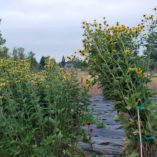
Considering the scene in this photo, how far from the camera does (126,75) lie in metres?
3.22

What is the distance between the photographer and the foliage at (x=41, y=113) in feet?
11.0

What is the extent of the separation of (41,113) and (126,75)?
29.0 inches

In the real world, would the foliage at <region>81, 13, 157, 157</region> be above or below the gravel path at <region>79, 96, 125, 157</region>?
above

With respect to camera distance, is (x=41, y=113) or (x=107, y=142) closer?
(x=41, y=113)

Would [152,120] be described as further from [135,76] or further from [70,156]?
[70,156]

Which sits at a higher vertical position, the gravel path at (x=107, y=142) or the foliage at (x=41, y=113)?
the foliage at (x=41, y=113)

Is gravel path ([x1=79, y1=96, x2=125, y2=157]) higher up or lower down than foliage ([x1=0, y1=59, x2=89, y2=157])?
lower down

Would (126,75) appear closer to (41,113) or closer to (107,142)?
(41,113)

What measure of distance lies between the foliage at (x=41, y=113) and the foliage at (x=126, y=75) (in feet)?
1.00

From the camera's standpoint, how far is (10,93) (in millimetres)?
3477

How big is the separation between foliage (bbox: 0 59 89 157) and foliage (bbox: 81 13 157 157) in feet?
1.00

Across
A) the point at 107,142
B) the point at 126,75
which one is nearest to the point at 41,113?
the point at 126,75

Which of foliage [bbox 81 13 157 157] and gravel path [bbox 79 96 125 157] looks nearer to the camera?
foliage [bbox 81 13 157 157]

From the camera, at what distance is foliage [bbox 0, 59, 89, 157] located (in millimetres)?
3354
